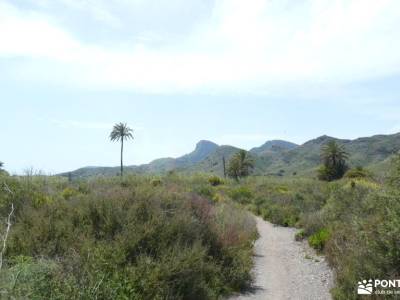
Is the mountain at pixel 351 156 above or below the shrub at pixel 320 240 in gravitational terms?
above

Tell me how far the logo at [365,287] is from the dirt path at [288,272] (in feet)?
5.21

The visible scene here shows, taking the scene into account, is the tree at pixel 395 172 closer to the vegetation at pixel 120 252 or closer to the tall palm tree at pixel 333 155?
the vegetation at pixel 120 252

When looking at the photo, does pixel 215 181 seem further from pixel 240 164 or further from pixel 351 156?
pixel 351 156

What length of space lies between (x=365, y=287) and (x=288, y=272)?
4.15 meters

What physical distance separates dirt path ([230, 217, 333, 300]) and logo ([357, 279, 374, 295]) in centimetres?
159

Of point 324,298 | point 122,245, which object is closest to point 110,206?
point 122,245

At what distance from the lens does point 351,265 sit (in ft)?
25.8

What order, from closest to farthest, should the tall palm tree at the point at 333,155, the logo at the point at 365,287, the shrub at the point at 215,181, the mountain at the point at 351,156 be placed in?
the logo at the point at 365,287
the shrub at the point at 215,181
the tall palm tree at the point at 333,155
the mountain at the point at 351,156

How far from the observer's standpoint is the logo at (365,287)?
22.4 ft

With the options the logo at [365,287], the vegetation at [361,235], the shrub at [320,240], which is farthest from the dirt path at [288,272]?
the logo at [365,287]

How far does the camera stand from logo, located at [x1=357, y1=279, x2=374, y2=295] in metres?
6.83

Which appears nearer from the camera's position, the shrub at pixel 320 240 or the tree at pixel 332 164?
the shrub at pixel 320 240

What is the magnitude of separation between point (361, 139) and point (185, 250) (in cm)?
18744

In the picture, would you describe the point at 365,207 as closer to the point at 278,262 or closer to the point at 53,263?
the point at 278,262
